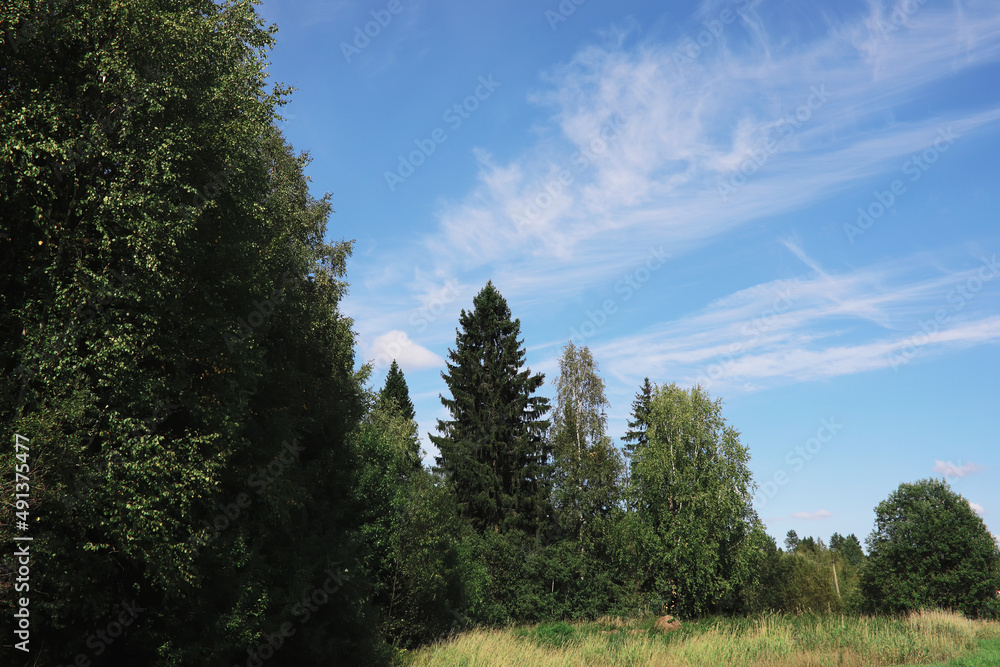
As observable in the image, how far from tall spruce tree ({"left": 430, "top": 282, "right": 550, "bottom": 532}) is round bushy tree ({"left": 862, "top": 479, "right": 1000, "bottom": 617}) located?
2341 centimetres

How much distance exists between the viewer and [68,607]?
1110 centimetres

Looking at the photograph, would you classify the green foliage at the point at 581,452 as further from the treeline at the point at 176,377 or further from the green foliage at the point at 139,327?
the green foliage at the point at 139,327

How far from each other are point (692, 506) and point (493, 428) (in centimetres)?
1535

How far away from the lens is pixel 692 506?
127 feet

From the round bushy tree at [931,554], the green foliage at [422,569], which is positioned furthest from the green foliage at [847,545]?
the green foliage at [422,569]

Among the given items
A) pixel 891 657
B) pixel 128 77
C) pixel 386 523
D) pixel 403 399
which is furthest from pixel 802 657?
pixel 403 399

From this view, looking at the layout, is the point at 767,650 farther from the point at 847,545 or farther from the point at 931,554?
the point at 847,545

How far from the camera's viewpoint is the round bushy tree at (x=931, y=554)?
124 ft

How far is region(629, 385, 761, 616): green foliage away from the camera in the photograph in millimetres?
38594

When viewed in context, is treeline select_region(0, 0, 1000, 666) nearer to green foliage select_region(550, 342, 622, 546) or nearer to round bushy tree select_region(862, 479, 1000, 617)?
green foliage select_region(550, 342, 622, 546)

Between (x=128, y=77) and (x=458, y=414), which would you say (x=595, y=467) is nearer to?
(x=458, y=414)

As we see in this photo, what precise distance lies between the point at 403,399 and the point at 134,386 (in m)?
50.9

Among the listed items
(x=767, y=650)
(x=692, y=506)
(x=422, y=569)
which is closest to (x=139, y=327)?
(x=767, y=650)

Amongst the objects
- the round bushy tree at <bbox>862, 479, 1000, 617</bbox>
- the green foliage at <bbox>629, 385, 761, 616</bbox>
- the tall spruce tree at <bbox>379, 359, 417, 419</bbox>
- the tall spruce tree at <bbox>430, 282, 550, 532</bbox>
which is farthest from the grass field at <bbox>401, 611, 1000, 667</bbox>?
the tall spruce tree at <bbox>379, 359, 417, 419</bbox>
